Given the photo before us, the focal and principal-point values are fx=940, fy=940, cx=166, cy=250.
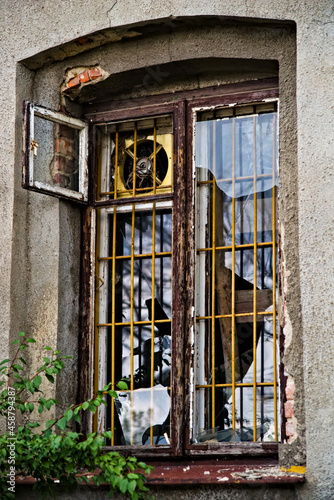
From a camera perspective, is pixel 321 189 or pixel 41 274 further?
pixel 41 274

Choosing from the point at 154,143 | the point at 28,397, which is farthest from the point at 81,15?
the point at 28,397

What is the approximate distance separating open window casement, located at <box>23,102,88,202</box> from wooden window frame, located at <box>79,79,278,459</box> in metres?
0.09

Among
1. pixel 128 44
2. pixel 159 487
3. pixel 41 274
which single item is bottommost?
pixel 159 487

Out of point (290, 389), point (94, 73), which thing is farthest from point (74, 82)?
point (290, 389)

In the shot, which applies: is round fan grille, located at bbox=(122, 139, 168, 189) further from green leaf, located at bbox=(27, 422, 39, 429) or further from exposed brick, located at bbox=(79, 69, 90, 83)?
green leaf, located at bbox=(27, 422, 39, 429)

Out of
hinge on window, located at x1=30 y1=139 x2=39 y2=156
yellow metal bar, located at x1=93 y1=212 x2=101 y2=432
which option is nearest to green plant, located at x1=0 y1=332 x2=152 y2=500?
yellow metal bar, located at x1=93 y1=212 x2=101 y2=432

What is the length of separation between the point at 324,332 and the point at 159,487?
51.0 inches

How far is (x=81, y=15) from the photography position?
20.3 feet

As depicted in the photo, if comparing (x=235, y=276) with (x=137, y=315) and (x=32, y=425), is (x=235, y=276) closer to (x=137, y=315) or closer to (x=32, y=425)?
(x=137, y=315)

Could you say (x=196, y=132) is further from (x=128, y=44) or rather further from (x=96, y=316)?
(x=96, y=316)

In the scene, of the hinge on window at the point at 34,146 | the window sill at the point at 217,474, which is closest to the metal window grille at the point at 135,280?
the window sill at the point at 217,474

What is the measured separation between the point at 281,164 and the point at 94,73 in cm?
152

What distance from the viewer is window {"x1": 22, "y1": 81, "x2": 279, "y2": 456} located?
565cm

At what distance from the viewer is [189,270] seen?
5.86 m
